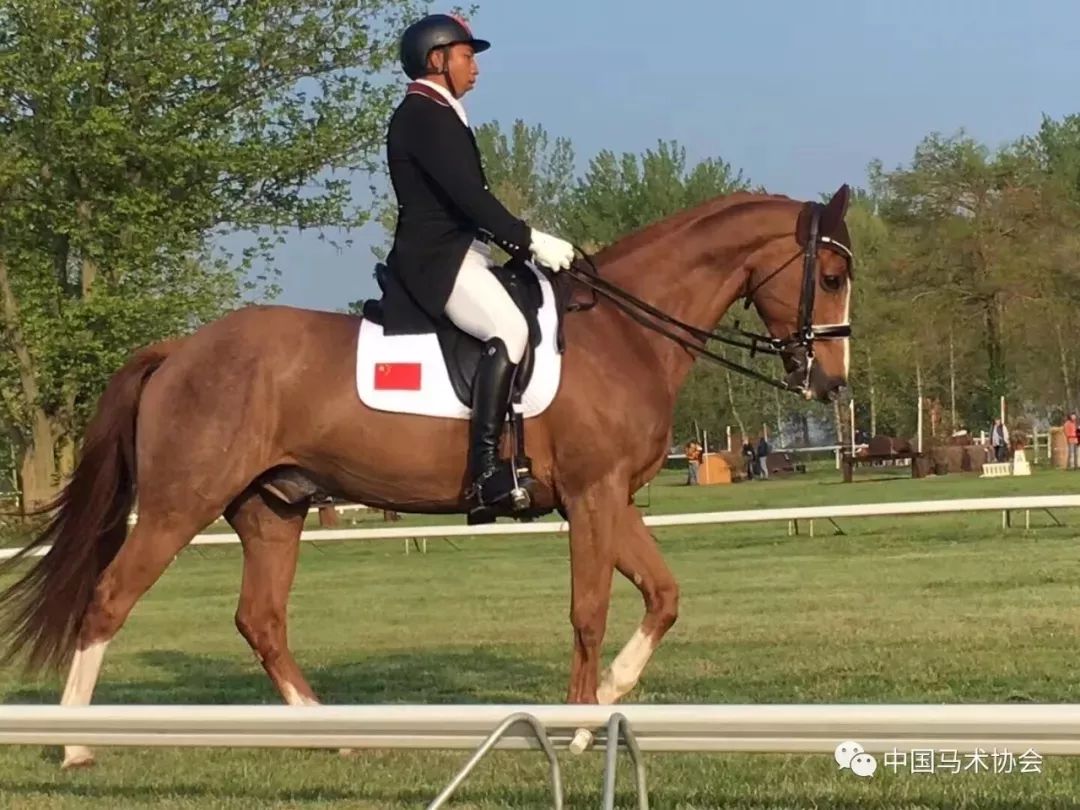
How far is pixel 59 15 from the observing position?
2908 cm

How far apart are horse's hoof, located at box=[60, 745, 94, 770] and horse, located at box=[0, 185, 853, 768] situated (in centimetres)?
1

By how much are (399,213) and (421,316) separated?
22.8 inches

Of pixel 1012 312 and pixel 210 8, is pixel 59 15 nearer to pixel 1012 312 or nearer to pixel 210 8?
pixel 210 8

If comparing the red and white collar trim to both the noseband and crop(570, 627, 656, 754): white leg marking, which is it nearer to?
the noseband

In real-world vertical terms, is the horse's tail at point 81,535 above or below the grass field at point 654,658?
above

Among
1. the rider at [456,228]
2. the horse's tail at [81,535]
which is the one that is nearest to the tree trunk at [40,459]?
the horse's tail at [81,535]

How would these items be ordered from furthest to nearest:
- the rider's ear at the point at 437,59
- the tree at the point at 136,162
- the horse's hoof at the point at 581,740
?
the tree at the point at 136,162, the rider's ear at the point at 437,59, the horse's hoof at the point at 581,740

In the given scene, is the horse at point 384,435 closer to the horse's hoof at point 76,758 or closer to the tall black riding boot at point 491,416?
the horse's hoof at point 76,758

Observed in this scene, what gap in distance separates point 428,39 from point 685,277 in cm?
174

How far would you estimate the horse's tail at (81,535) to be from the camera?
24.7 ft

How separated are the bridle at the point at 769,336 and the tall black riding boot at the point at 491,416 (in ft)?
1.91

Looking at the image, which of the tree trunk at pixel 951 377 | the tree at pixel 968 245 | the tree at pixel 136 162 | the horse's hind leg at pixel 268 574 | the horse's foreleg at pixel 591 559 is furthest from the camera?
the tree trunk at pixel 951 377

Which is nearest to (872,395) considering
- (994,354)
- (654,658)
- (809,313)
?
(994,354)

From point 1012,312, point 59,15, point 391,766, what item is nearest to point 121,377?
point 391,766
